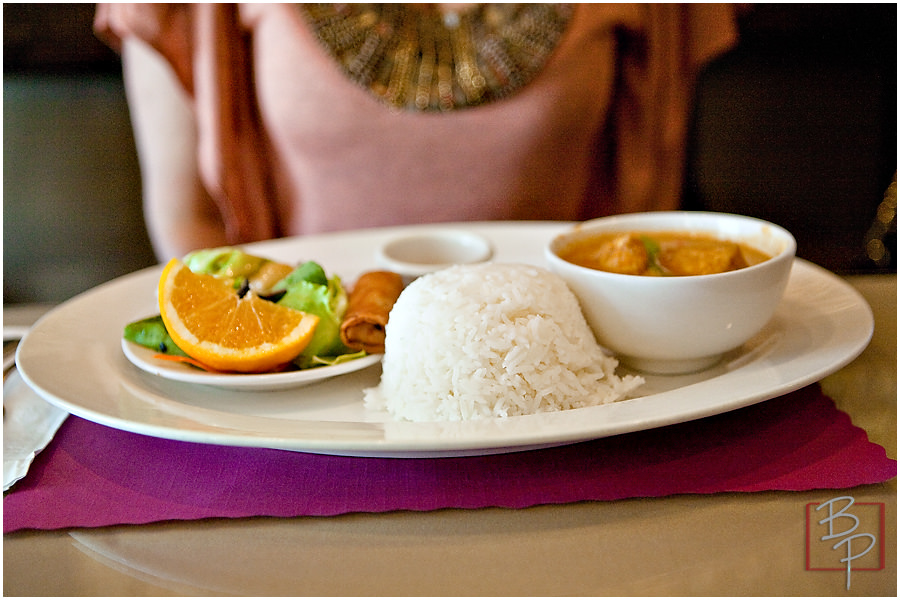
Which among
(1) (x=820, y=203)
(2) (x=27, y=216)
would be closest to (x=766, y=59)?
(1) (x=820, y=203)

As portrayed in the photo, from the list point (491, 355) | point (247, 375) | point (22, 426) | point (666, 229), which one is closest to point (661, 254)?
point (666, 229)

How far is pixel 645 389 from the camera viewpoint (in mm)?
795

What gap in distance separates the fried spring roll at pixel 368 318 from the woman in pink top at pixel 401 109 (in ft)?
2.74

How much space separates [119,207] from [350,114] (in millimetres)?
1323

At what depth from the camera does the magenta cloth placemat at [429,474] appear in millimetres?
633

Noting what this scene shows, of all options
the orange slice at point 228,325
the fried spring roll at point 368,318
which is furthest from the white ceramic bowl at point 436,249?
the orange slice at point 228,325

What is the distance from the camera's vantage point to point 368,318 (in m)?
0.83

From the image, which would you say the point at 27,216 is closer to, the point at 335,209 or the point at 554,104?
the point at 335,209

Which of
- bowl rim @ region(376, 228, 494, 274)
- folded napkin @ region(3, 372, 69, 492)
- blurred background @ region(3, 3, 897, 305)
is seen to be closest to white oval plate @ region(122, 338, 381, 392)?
folded napkin @ region(3, 372, 69, 492)

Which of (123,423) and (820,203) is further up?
(123,423)

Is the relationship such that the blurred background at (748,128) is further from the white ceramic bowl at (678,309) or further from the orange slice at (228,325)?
the orange slice at (228,325)
